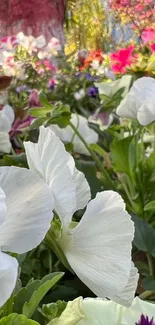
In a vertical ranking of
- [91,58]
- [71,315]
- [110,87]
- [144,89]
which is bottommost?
[91,58]

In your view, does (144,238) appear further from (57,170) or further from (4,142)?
(57,170)

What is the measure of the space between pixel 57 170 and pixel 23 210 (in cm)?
5

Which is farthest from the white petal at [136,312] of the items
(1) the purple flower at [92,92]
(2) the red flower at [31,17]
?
(2) the red flower at [31,17]

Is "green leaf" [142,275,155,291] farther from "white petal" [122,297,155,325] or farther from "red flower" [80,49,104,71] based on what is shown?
"red flower" [80,49,104,71]

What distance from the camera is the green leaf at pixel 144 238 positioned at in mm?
654

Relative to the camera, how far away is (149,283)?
62 centimetres

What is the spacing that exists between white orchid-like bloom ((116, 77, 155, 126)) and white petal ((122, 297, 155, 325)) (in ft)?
1.45

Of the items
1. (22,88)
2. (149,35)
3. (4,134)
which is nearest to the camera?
(4,134)

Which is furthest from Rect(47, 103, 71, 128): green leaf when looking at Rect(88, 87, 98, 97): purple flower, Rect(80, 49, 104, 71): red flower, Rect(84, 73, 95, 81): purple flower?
Rect(80, 49, 104, 71): red flower

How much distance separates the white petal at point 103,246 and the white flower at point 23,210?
46mm

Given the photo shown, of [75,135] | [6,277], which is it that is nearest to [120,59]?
[75,135]

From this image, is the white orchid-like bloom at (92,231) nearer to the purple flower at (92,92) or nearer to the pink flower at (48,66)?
the purple flower at (92,92)

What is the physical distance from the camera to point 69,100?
2.05 metres

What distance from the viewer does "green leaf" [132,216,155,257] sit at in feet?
2.15
